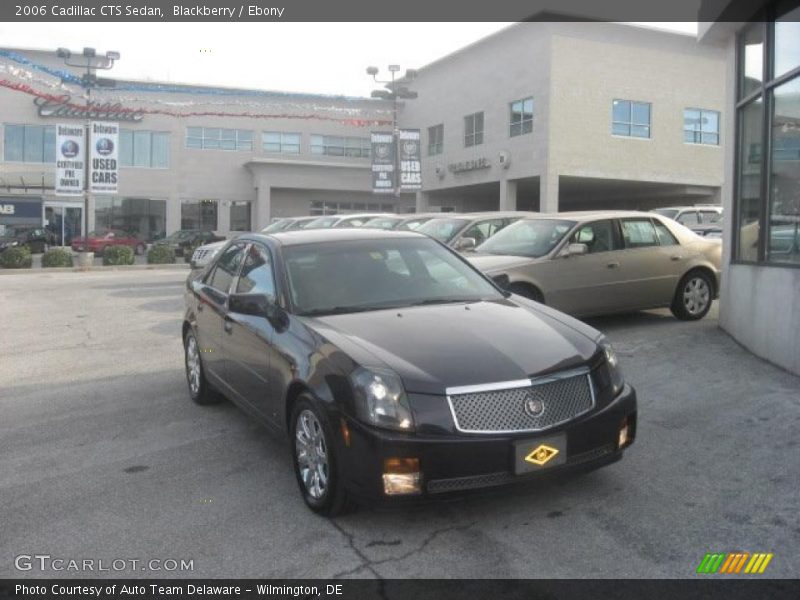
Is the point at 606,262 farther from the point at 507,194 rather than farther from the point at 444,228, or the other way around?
the point at 507,194

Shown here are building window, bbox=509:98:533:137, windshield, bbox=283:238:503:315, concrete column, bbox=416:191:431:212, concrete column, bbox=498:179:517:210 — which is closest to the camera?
windshield, bbox=283:238:503:315

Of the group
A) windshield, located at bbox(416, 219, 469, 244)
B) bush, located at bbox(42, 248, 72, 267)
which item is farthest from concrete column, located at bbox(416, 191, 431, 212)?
windshield, located at bbox(416, 219, 469, 244)

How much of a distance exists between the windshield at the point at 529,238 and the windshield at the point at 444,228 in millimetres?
2088

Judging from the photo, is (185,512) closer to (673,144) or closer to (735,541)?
(735,541)

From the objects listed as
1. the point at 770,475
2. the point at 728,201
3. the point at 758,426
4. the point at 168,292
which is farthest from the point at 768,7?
the point at 168,292

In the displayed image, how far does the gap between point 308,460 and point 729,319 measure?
6.62 meters

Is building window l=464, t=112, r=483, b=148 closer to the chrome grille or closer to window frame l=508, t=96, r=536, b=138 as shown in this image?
window frame l=508, t=96, r=536, b=138

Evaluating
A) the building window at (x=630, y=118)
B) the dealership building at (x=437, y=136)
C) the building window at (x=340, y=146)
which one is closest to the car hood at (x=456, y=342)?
the dealership building at (x=437, y=136)

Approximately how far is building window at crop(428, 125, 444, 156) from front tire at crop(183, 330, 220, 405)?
36.1 meters

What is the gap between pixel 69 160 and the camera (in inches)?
1021

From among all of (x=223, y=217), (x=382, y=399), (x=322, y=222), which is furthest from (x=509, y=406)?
(x=223, y=217)

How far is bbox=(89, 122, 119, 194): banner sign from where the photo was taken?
84.7 feet

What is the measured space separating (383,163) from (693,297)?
20.9 metres

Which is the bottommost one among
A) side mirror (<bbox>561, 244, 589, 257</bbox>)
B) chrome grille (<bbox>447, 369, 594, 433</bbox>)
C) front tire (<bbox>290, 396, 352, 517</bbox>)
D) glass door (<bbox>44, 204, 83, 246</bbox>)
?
front tire (<bbox>290, 396, 352, 517</bbox>)
